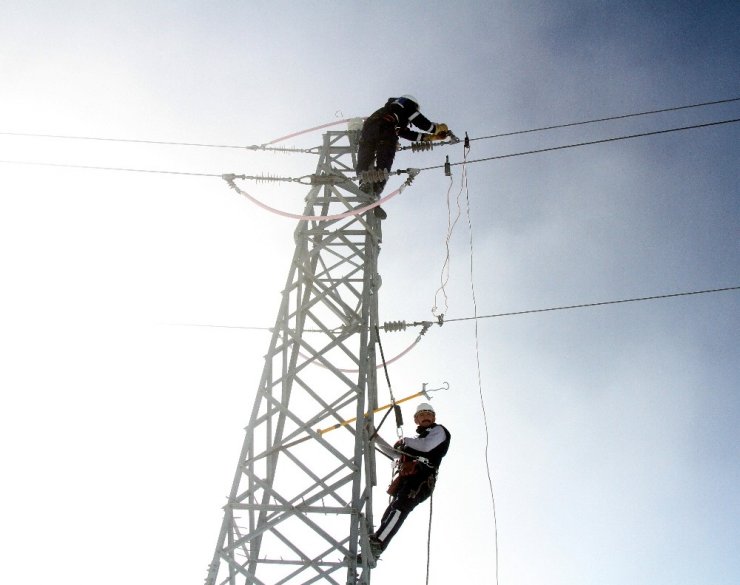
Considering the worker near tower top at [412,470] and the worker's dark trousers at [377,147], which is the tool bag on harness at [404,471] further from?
the worker's dark trousers at [377,147]

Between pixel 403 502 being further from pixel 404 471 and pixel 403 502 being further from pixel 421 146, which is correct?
pixel 421 146

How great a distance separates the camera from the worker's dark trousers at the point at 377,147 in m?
7.67

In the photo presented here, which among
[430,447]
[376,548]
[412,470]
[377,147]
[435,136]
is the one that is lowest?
[376,548]

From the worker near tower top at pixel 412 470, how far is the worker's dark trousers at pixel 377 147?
3.46 m

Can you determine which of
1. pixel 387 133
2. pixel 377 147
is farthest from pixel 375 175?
pixel 387 133

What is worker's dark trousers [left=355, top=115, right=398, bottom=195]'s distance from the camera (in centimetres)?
767

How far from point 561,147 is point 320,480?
5670mm

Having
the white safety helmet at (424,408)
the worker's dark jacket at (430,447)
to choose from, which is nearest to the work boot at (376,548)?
the worker's dark jacket at (430,447)

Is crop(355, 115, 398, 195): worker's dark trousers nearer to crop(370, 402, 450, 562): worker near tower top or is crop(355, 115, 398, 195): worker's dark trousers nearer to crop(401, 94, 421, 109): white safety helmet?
crop(401, 94, 421, 109): white safety helmet

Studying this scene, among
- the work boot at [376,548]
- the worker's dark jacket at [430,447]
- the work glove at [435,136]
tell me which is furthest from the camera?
the work glove at [435,136]

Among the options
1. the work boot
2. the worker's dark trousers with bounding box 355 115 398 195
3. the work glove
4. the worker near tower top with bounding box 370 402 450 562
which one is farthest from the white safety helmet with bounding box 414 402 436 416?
the work glove

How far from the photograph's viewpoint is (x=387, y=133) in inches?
308

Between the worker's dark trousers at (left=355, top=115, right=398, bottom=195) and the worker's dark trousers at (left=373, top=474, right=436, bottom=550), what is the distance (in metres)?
3.92

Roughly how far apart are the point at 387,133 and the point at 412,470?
4.72 meters
